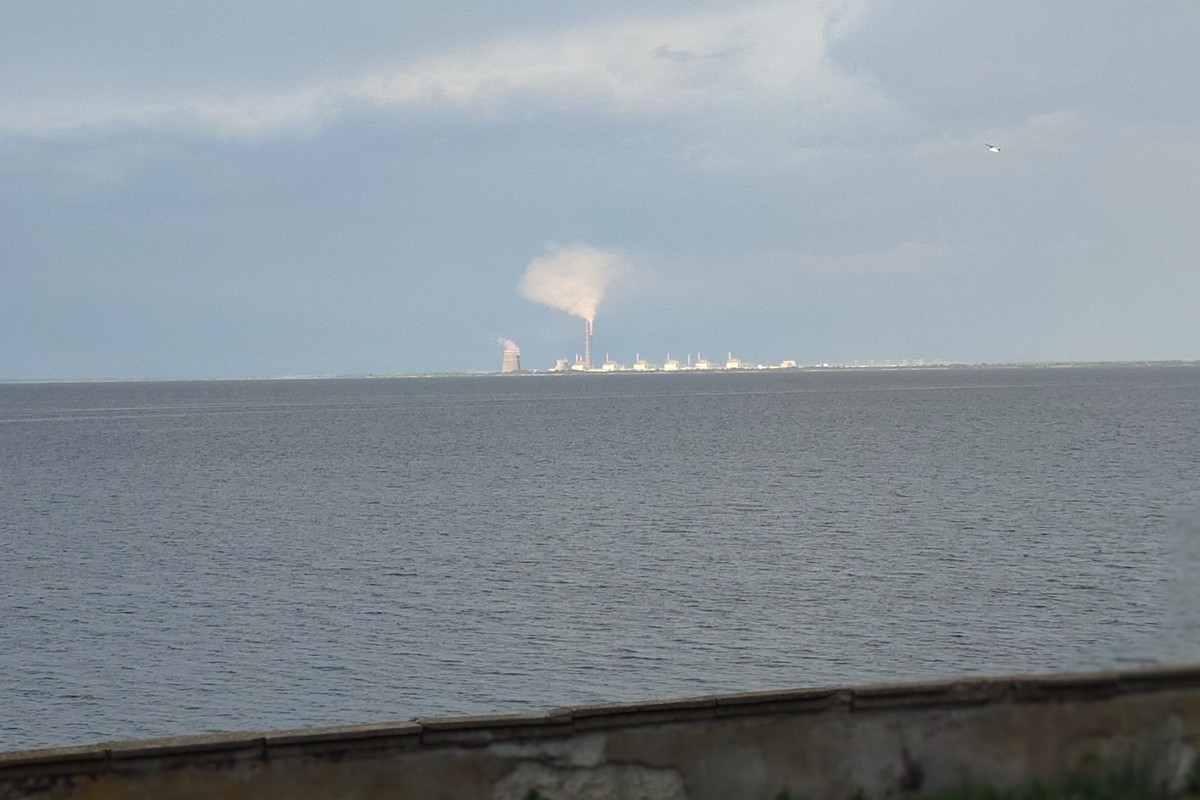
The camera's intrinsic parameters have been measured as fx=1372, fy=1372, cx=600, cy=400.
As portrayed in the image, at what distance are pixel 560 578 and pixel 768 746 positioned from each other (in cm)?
3640

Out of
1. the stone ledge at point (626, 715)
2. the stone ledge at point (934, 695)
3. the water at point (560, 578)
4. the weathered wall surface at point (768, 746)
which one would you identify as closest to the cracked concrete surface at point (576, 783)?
the weathered wall surface at point (768, 746)

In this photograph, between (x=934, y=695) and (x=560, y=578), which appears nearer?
(x=934, y=695)

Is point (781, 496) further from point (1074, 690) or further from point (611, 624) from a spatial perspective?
point (1074, 690)

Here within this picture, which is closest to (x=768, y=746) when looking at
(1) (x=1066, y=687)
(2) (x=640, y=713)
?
(2) (x=640, y=713)

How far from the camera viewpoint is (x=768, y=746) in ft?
25.0

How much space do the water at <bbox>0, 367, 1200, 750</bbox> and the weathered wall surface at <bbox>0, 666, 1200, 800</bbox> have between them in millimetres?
521

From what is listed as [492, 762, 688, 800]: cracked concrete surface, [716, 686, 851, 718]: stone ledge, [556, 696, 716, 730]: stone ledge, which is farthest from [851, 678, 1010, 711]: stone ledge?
[492, 762, 688, 800]: cracked concrete surface

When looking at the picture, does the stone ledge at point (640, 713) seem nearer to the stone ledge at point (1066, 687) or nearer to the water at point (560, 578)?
the stone ledge at point (1066, 687)

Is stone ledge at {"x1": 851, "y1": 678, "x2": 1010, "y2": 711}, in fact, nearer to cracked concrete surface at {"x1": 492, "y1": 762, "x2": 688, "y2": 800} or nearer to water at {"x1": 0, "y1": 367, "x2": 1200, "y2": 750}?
water at {"x1": 0, "y1": 367, "x2": 1200, "y2": 750}

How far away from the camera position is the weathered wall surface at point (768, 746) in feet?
24.3

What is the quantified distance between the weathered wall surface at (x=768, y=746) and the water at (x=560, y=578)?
1.71ft

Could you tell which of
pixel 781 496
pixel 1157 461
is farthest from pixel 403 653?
pixel 1157 461

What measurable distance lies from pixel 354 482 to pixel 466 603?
43.3m

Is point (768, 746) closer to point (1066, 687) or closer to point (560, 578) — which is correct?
point (1066, 687)
